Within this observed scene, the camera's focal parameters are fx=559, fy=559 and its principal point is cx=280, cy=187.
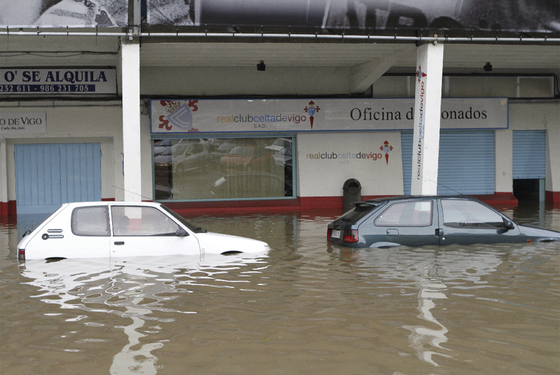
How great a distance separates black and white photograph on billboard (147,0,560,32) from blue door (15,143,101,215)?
305 inches

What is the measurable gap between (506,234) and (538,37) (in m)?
6.07

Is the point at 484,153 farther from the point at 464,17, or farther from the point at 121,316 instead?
the point at 121,316

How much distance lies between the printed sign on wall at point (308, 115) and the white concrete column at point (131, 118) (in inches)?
220

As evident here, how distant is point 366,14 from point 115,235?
753 cm

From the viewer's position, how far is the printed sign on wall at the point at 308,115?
18.0 m

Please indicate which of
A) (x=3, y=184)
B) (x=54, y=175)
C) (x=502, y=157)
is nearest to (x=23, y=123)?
(x=54, y=175)

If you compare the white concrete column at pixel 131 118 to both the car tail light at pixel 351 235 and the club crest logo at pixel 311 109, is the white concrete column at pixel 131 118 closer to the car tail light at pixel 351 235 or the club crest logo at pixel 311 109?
the car tail light at pixel 351 235

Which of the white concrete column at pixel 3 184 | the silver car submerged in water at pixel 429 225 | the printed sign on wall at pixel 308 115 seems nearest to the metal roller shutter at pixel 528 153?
the printed sign on wall at pixel 308 115

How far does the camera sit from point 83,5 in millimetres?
11539

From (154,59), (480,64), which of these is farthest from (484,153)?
(154,59)

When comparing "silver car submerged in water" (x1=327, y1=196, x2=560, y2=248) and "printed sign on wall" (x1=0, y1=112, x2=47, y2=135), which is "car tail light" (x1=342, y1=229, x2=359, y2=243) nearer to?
"silver car submerged in water" (x1=327, y1=196, x2=560, y2=248)

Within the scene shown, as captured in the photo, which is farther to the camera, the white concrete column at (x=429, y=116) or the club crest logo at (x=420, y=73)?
the club crest logo at (x=420, y=73)

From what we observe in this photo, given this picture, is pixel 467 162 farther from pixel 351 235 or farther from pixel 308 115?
pixel 351 235

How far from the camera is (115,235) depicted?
8.42 meters
